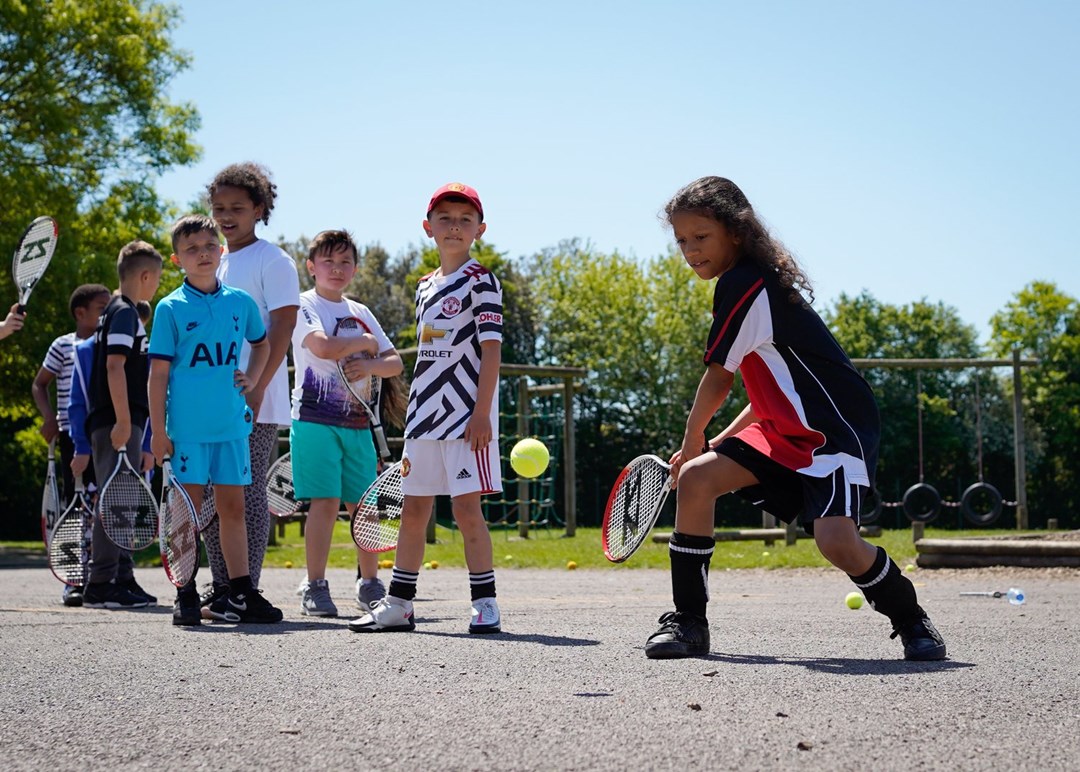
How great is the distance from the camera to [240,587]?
615 centimetres

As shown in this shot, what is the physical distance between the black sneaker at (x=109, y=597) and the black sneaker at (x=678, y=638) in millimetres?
3960

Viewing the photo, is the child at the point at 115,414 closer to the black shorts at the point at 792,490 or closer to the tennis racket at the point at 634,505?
the tennis racket at the point at 634,505

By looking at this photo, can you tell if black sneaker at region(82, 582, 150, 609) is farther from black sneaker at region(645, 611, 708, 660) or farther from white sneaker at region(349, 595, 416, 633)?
black sneaker at region(645, 611, 708, 660)

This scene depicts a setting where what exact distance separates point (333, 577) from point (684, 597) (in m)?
6.68

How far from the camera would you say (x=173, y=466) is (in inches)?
241

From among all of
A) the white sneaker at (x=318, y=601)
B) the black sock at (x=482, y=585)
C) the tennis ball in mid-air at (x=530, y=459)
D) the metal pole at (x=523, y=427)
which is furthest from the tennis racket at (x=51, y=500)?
the metal pole at (x=523, y=427)

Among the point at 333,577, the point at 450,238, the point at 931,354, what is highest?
the point at 931,354

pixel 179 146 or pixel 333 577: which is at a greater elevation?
pixel 179 146

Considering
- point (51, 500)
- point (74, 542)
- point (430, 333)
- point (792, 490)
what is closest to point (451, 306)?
point (430, 333)

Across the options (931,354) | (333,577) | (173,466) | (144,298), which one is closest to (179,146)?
(333,577)

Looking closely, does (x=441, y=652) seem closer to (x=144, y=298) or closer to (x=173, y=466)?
(x=173, y=466)

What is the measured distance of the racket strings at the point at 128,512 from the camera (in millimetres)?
7051

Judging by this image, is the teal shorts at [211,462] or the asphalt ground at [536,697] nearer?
the asphalt ground at [536,697]

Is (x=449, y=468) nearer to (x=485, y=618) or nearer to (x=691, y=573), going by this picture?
(x=485, y=618)
